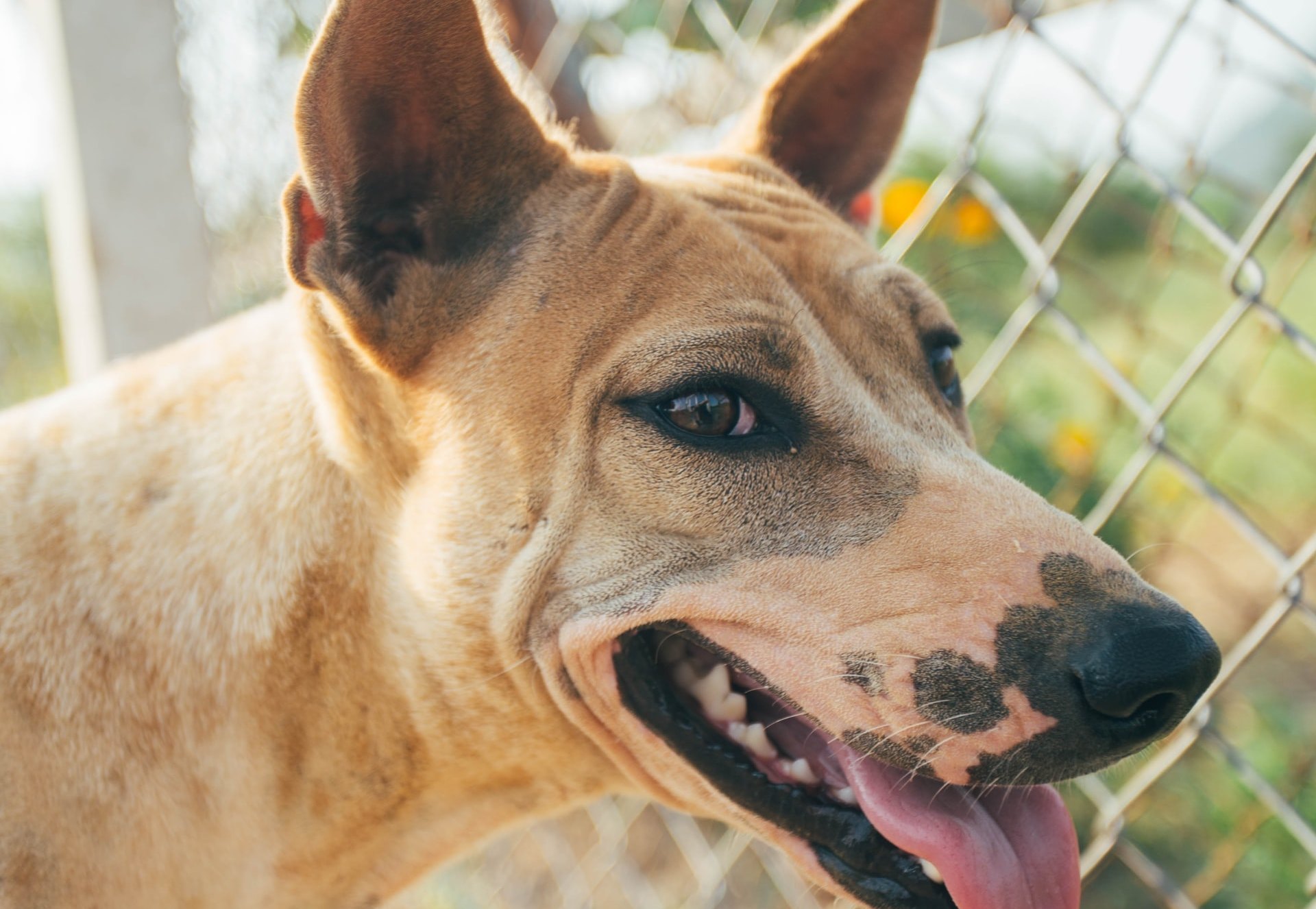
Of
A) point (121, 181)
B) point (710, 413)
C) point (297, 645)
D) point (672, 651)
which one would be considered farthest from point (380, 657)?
point (121, 181)

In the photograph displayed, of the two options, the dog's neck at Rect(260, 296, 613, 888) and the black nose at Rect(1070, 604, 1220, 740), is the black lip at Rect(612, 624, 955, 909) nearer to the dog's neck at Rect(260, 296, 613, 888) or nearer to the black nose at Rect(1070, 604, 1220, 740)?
the dog's neck at Rect(260, 296, 613, 888)

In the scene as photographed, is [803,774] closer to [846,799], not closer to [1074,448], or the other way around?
[846,799]

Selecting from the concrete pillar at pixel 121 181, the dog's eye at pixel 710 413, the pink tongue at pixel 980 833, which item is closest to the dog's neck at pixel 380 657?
the dog's eye at pixel 710 413

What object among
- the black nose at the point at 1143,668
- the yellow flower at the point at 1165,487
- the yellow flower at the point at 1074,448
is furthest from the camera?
the yellow flower at the point at 1165,487

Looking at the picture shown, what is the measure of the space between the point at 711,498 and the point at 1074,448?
1.84 meters

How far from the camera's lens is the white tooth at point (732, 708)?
184 centimetres

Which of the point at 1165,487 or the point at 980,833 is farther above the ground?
the point at 980,833

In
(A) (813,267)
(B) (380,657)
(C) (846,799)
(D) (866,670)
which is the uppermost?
(A) (813,267)

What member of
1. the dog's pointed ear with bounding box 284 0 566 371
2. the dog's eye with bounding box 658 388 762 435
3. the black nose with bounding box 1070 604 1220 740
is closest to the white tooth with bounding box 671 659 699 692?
the dog's eye with bounding box 658 388 762 435

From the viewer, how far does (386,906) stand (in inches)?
87.4

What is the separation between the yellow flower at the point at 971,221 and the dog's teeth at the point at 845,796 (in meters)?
2.17

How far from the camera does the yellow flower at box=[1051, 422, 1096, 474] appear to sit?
3.13 metres

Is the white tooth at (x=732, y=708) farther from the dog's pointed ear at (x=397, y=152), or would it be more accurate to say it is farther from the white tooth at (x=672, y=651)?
the dog's pointed ear at (x=397, y=152)

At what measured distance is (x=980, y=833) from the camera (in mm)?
1660
